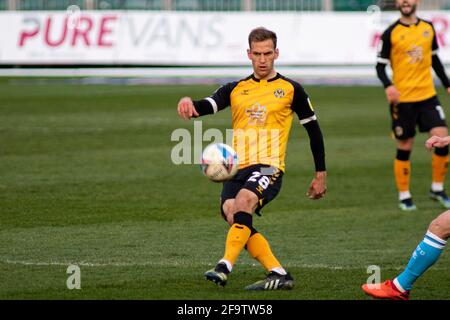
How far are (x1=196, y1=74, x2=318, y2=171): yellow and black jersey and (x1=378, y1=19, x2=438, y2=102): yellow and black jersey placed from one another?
14.9ft

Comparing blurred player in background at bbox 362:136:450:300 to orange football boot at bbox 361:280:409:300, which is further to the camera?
orange football boot at bbox 361:280:409:300

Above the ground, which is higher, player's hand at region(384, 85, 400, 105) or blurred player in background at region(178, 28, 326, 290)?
player's hand at region(384, 85, 400, 105)

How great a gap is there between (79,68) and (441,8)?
1047cm

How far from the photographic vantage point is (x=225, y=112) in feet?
70.4

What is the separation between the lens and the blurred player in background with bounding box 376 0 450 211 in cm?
1195

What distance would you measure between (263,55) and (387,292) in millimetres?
1962

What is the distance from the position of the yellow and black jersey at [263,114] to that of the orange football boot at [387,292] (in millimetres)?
1162

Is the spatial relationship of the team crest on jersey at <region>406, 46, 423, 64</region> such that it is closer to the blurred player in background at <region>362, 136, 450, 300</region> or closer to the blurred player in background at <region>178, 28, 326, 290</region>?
the blurred player in background at <region>178, 28, 326, 290</region>

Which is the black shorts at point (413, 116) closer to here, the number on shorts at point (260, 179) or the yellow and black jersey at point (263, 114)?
the yellow and black jersey at point (263, 114)

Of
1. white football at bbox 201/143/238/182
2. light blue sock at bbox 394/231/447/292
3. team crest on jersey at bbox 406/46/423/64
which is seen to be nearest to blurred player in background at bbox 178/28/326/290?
white football at bbox 201/143/238/182

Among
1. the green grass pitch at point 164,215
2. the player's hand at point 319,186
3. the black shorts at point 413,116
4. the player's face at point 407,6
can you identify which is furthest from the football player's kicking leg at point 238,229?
the player's face at point 407,6

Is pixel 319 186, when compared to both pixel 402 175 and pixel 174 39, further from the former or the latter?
pixel 174 39
